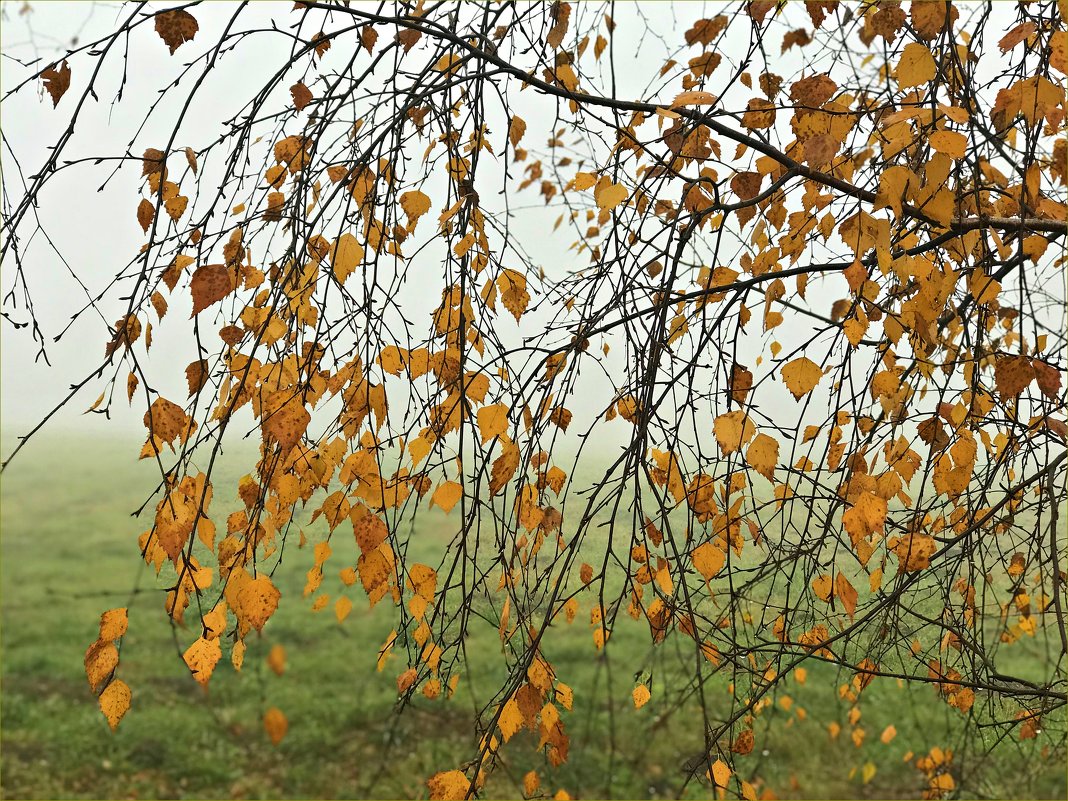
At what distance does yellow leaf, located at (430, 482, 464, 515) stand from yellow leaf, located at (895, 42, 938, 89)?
779 millimetres

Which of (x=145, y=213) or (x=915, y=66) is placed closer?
(x=915, y=66)

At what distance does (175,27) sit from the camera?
121 centimetres

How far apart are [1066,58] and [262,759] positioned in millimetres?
3817

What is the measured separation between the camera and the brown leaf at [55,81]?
1237 millimetres

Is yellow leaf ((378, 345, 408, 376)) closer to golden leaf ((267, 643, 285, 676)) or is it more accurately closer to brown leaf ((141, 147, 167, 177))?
brown leaf ((141, 147, 167, 177))

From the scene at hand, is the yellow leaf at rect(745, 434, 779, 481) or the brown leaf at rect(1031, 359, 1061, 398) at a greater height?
the brown leaf at rect(1031, 359, 1061, 398)

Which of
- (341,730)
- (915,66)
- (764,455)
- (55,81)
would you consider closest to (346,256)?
(55,81)

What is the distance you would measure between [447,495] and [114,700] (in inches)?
19.5

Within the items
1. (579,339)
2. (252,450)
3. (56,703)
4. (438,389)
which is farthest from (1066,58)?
(56,703)

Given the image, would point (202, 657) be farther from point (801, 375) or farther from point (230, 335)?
point (801, 375)

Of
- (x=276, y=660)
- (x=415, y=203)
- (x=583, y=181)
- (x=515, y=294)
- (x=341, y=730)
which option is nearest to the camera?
(x=276, y=660)

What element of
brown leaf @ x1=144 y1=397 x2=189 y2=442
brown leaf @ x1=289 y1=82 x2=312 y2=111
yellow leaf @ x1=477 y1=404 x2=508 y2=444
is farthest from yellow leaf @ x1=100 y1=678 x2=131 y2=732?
brown leaf @ x1=289 y1=82 x2=312 y2=111

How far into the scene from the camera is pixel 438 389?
1338mm

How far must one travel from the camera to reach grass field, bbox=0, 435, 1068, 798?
3.47 metres
